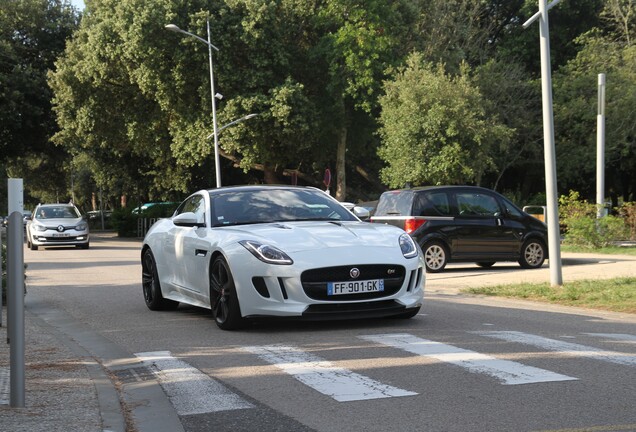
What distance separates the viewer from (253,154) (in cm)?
4578

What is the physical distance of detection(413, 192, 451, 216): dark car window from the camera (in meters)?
19.7

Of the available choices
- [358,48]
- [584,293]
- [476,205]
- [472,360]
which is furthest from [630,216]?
[358,48]

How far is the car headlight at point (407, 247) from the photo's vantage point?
10.0 meters

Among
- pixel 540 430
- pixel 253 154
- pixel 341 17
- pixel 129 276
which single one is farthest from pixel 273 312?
pixel 341 17

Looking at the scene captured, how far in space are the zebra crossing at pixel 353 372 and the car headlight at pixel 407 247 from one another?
99 centimetres

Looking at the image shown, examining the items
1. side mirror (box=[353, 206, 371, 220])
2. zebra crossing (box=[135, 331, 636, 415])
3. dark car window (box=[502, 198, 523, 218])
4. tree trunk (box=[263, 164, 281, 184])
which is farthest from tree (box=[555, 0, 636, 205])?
zebra crossing (box=[135, 331, 636, 415])

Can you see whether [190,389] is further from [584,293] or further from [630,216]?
[630,216]

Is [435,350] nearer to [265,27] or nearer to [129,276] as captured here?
[129,276]

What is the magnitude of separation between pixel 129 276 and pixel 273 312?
35.0 ft

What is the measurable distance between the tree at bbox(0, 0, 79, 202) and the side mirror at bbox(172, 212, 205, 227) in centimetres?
4010

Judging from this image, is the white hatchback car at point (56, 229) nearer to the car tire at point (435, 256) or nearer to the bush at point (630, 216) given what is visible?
the car tire at point (435, 256)

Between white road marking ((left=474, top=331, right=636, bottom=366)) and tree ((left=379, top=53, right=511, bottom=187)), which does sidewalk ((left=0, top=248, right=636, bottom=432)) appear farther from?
tree ((left=379, top=53, right=511, bottom=187))

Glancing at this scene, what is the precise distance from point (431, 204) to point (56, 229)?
17618 millimetres

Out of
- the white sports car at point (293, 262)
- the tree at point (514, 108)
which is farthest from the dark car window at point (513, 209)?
the tree at point (514, 108)
